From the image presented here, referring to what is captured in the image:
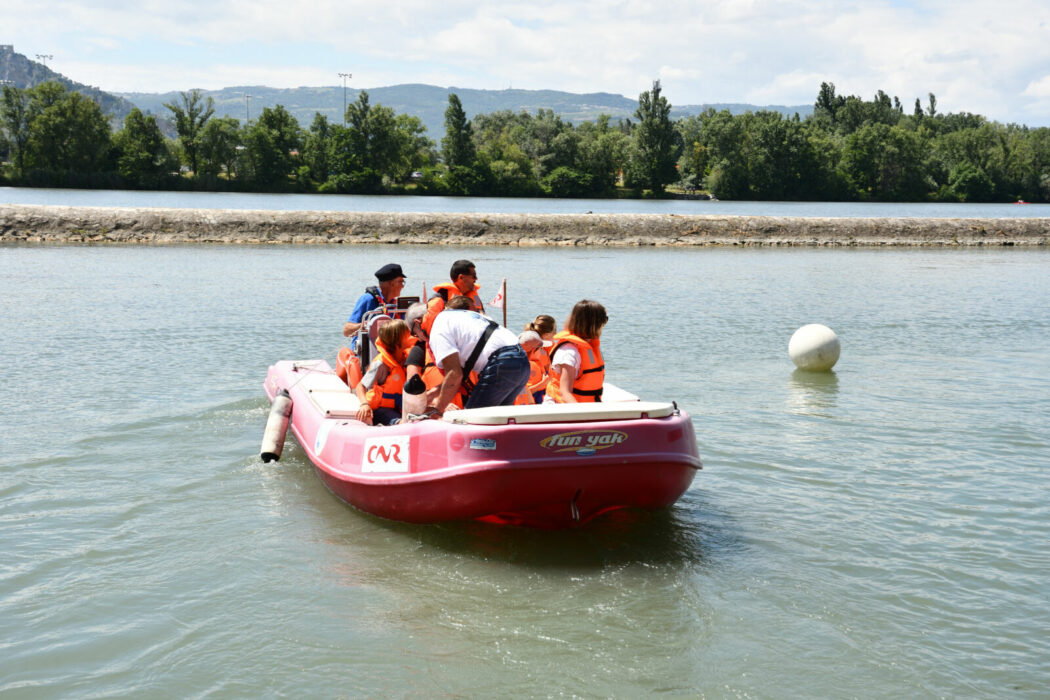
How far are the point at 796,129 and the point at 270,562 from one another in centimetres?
9365

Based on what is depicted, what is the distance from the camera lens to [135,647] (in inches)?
201

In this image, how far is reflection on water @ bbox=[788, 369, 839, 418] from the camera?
1082 centimetres

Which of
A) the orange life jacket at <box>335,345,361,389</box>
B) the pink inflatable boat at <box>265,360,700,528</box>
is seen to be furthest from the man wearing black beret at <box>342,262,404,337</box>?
the pink inflatable boat at <box>265,360,700,528</box>

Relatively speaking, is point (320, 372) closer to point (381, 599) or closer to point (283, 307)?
point (381, 599)

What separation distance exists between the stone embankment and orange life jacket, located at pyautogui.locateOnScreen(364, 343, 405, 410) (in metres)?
25.8

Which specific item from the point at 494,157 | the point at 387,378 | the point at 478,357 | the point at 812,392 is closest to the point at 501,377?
the point at 478,357

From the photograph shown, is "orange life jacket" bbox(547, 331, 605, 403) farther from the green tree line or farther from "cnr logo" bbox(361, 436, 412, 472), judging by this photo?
the green tree line

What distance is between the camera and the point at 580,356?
23.0ft

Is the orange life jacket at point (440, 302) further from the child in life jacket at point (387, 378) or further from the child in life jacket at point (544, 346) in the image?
the child in life jacket at point (544, 346)

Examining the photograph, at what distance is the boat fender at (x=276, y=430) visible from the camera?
8.07 m

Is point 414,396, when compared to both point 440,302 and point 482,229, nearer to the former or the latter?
point 440,302

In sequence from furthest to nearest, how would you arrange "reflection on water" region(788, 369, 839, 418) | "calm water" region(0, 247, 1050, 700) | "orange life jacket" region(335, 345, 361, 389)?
"reflection on water" region(788, 369, 839, 418) → "orange life jacket" region(335, 345, 361, 389) → "calm water" region(0, 247, 1050, 700)

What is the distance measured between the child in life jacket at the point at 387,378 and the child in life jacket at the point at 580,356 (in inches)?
44.1

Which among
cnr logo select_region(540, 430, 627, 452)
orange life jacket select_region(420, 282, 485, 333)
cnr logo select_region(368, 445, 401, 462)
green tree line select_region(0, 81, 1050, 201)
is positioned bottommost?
cnr logo select_region(368, 445, 401, 462)
